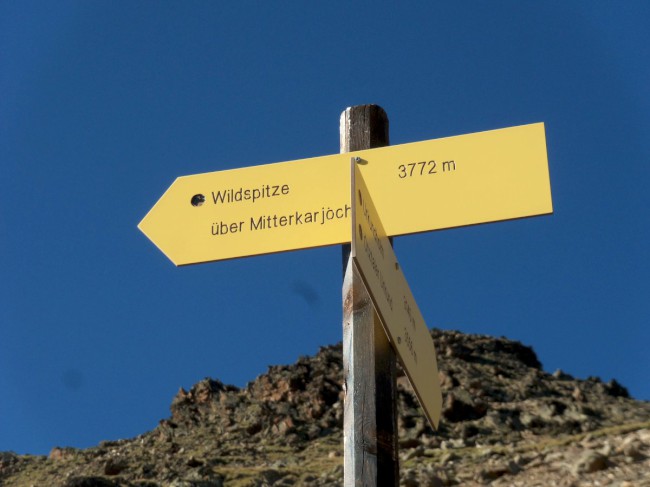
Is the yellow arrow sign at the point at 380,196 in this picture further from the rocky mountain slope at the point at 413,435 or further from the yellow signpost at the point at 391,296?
the rocky mountain slope at the point at 413,435

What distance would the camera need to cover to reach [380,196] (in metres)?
3.43

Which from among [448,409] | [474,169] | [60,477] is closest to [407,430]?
[448,409]

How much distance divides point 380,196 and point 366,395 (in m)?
0.75

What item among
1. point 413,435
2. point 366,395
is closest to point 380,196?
point 366,395

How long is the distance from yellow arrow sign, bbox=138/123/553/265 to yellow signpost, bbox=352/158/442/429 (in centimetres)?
14

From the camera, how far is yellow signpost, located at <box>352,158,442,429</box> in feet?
8.83

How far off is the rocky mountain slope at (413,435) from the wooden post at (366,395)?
18198 millimetres


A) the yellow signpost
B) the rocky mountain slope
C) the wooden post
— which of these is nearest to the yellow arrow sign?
the yellow signpost

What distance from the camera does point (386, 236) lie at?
3.20 meters

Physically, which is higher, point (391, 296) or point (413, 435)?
point (413, 435)

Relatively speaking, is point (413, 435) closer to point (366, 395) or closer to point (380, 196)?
point (380, 196)

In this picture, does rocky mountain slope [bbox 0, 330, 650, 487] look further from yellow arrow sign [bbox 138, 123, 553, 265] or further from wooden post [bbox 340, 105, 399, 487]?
wooden post [bbox 340, 105, 399, 487]

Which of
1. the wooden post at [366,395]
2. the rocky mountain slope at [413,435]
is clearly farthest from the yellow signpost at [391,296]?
the rocky mountain slope at [413,435]

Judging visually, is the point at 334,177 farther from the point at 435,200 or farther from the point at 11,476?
the point at 11,476
